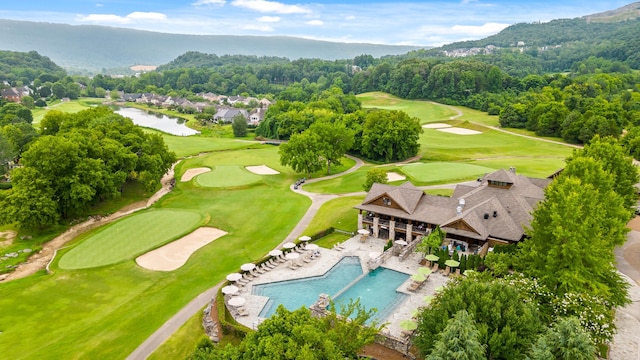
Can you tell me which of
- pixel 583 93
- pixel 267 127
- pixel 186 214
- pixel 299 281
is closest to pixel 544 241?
pixel 299 281

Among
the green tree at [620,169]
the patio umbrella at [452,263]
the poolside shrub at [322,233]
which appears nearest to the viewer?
the patio umbrella at [452,263]

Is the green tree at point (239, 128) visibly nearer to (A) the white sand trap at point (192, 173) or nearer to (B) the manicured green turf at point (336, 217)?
(A) the white sand trap at point (192, 173)

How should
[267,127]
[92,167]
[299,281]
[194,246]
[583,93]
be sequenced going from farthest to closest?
[583,93]
[267,127]
[92,167]
[194,246]
[299,281]

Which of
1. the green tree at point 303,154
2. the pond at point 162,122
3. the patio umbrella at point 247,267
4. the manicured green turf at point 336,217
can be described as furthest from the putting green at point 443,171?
the pond at point 162,122

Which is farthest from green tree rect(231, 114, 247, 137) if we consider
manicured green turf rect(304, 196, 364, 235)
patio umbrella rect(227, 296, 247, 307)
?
patio umbrella rect(227, 296, 247, 307)

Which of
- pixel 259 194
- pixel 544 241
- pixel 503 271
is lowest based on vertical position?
pixel 259 194

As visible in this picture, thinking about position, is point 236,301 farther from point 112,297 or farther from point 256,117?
point 256,117

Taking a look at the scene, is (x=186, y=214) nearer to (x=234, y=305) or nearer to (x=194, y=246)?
(x=194, y=246)
